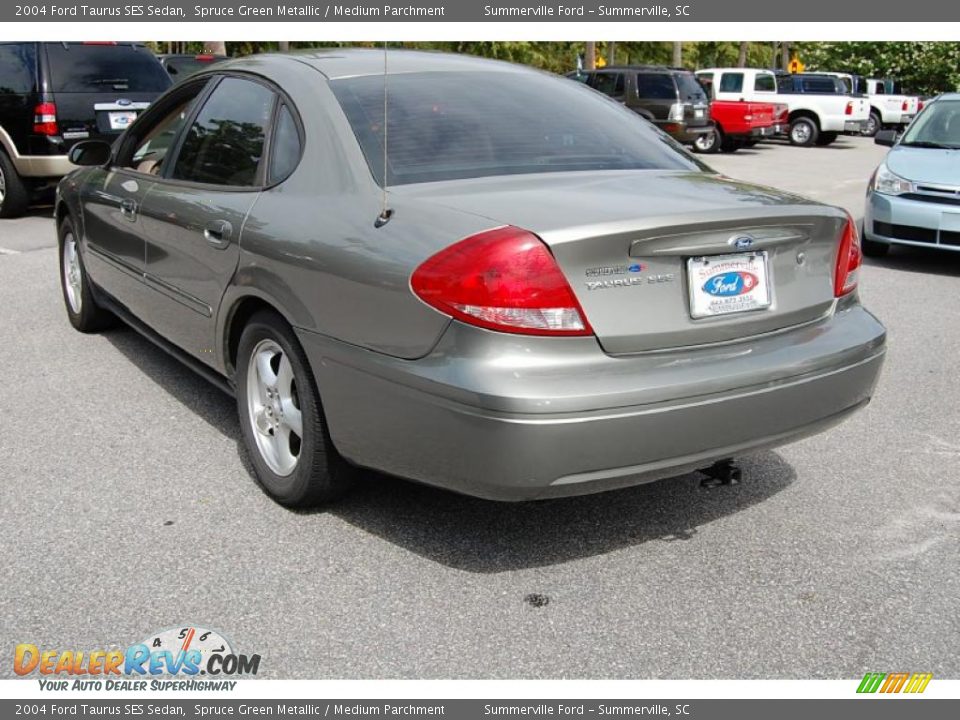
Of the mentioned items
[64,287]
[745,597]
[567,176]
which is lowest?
[745,597]

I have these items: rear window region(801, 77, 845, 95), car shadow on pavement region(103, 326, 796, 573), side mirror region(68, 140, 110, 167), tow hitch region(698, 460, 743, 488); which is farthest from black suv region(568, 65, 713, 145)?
tow hitch region(698, 460, 743, 488)

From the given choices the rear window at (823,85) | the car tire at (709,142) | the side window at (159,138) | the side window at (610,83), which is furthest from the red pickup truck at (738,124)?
the side window at (159,138)

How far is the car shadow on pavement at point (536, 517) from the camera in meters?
3.50

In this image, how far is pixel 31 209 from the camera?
12.2 meters

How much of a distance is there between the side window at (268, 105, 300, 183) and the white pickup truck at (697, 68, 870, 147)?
2479cm

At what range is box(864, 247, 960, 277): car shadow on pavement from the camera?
359 inches

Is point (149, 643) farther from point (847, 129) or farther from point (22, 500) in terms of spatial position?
point (847, 129)

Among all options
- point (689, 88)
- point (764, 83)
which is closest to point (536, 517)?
point (689, 88)

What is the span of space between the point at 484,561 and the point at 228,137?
81.4 inches

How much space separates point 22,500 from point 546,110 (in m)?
2.44

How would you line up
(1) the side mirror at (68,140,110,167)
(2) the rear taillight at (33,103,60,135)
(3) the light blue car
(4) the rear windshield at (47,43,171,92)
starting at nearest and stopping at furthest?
(1) the side mirror at (68,140,110,167) → (3) the light blue car → (2) the rear taillight at (33,103,60,135) → (4) the rear windshield at (47,43,171,92)

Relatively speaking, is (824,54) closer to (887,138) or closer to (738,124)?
(738,124)

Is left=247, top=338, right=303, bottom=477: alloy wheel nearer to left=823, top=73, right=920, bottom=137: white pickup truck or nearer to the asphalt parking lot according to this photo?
the asphalt parking lot

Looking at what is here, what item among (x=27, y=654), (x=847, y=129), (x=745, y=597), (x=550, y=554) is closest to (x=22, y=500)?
(x=27, y=654)
